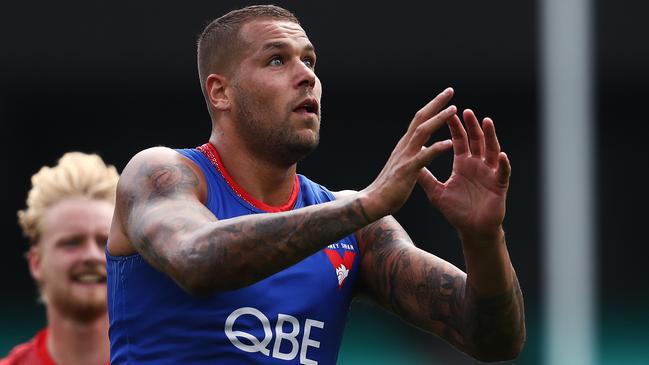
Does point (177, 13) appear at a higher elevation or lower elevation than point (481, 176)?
higher

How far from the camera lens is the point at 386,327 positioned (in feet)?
42.9

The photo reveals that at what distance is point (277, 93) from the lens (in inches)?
163

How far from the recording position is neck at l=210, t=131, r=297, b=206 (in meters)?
4.23

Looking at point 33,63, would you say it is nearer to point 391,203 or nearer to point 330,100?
point 330,100

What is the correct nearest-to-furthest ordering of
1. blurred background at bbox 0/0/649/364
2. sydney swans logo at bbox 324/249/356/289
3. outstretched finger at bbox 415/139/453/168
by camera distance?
outstretched finger at bbox 415/139/453/168
sydney swans logo at bbox 324/249/356/289
blurred background at bbox 0/0/649/364

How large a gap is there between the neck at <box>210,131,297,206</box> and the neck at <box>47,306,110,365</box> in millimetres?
1495

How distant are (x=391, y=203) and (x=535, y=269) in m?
10.0

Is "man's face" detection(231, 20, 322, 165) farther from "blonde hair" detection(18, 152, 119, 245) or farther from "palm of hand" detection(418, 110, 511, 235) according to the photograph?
"blonde hair" detection(18, 152, 119, 245)

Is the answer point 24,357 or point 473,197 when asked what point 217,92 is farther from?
point 24,357

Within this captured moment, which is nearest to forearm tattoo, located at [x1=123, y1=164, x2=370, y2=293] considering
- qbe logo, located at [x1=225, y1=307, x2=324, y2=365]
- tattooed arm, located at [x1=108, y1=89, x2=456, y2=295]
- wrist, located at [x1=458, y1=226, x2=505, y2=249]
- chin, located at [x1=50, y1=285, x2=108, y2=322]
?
tattooed arm, located at [x1=108, y1=89, x2=456, y2=295]

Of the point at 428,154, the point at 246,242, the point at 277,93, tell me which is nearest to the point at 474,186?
the point at 428,154

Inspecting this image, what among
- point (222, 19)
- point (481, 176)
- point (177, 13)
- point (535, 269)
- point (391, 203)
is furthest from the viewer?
point (535, 269)

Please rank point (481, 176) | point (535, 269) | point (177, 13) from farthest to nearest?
point (535, 269), point (177, 13), point (481, 176)

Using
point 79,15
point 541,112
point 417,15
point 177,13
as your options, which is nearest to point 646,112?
point 541,112
